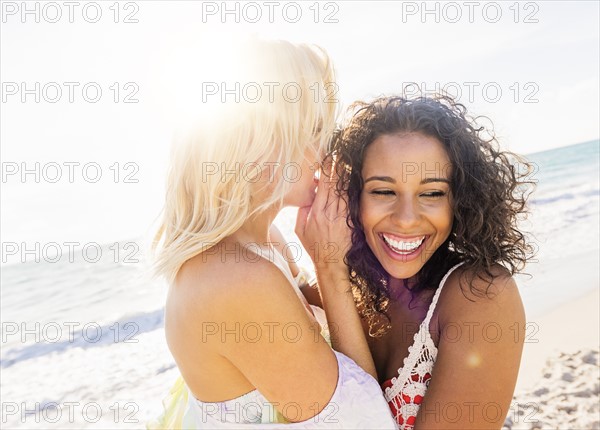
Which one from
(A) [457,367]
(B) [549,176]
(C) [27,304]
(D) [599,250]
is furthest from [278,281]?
(B) [549,176]

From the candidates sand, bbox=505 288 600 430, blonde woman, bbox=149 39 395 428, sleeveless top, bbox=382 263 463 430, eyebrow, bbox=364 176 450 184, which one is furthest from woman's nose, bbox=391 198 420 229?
sand, bbox=505 288 600 430

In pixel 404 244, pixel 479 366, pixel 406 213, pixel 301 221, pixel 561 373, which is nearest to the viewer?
pixel 479 366

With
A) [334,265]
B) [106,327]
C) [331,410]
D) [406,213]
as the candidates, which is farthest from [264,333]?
[106,327]

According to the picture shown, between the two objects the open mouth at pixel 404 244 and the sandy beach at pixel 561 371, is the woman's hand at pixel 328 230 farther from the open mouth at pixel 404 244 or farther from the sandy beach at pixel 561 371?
the sandy beach at pixel 561 371

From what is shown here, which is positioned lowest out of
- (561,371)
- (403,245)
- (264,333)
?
(561,371)

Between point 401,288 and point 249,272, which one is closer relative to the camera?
point 249,272

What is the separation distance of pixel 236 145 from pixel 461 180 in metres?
1.19

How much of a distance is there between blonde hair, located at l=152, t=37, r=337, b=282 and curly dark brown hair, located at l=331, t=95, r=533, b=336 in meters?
0.50

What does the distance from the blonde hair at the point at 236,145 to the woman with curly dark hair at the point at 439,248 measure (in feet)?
1.72

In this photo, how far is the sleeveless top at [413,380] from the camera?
106 inches

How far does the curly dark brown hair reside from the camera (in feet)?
9.20

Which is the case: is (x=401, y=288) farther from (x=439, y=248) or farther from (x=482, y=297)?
(x=482, y=297)

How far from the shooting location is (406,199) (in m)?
2.82

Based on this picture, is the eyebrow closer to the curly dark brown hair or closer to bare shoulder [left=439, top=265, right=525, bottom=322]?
the curly dark brown hair
